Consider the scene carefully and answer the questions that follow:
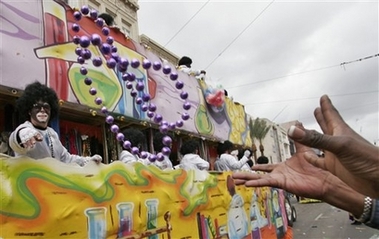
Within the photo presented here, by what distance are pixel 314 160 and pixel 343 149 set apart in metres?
0.48

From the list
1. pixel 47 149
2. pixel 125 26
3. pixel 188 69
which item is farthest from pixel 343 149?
pixel 125 26

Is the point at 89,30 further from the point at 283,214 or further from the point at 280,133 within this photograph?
the point at 280,133

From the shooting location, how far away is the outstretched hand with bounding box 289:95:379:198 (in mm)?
1260

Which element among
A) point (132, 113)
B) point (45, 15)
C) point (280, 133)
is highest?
point (280, 133)

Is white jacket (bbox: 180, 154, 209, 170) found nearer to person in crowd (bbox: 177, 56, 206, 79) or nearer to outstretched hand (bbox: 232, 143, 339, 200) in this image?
person in crowd (bbox: 177, 56, 206, 79)

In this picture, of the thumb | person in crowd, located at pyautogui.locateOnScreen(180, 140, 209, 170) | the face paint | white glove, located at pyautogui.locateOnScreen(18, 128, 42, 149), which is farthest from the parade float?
the thumb

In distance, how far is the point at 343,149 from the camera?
4.19ft

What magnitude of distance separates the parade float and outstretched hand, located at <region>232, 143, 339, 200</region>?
144 centimetres

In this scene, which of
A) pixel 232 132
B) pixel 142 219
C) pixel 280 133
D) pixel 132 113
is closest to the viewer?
pixel 142 219

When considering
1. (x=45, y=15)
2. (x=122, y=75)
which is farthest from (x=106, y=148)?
(x=45, y=15)

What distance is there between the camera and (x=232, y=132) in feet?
30.6

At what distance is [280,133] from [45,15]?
46562 mm

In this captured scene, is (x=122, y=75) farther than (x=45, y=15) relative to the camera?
Yes

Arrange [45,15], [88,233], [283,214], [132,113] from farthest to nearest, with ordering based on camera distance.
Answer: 1. [283,214]
2. [132,113]
3. [45,15]
4. [88,233]
